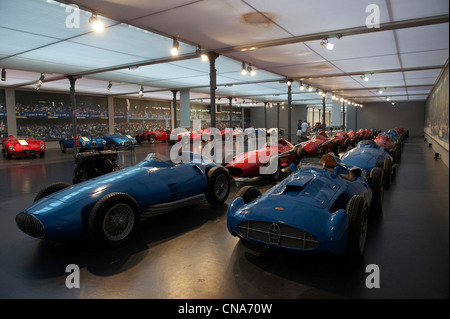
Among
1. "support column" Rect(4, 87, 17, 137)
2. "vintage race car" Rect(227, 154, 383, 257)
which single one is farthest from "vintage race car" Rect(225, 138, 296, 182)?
"support column" Rect(4, 87, 17, 137)

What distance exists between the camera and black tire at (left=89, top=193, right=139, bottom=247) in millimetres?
3381

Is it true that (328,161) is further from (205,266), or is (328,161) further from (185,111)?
(185,111)

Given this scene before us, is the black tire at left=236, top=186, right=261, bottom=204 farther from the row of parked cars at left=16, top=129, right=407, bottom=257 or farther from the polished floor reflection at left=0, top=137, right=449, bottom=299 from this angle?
the polished floor reflection at left=0, top=137, right=449, bottom=299

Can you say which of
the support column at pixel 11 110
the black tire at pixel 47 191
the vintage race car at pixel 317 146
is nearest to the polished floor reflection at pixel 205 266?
the black tire at pixel 47 191

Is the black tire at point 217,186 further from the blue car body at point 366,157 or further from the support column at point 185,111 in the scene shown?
the support column at point 185,111

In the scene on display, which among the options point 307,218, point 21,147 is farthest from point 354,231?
point 21,147

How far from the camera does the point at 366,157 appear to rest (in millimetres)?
7090

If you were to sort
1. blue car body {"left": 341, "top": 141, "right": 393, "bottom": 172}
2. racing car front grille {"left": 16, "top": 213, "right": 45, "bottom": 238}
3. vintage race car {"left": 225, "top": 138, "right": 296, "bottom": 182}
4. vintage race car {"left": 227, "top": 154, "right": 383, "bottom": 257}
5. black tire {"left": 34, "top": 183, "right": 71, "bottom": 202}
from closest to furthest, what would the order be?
vintage race car {"left": 227, "top": 154, "right": 383, "bottom": 257} → racing car front grille {"left": 16, "top": 213, "right": 45, "bottom": 238} → black tire {"left": 34, "top": 183, "right": 71, "bottom": 202} → blue car body {"left": 341, "top": 141, "right": 393, "bottom": 172} → vintage race car {"left": 225, "top": 138, "right": 296, "bottom": 182}

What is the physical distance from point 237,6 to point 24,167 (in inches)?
397

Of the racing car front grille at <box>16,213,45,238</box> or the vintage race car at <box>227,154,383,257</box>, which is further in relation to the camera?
the racing car front grille at <box>16,213,45,238</box>

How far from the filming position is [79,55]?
915 cm

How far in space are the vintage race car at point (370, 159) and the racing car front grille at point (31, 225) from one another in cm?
579

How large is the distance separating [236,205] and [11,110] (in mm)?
20571
